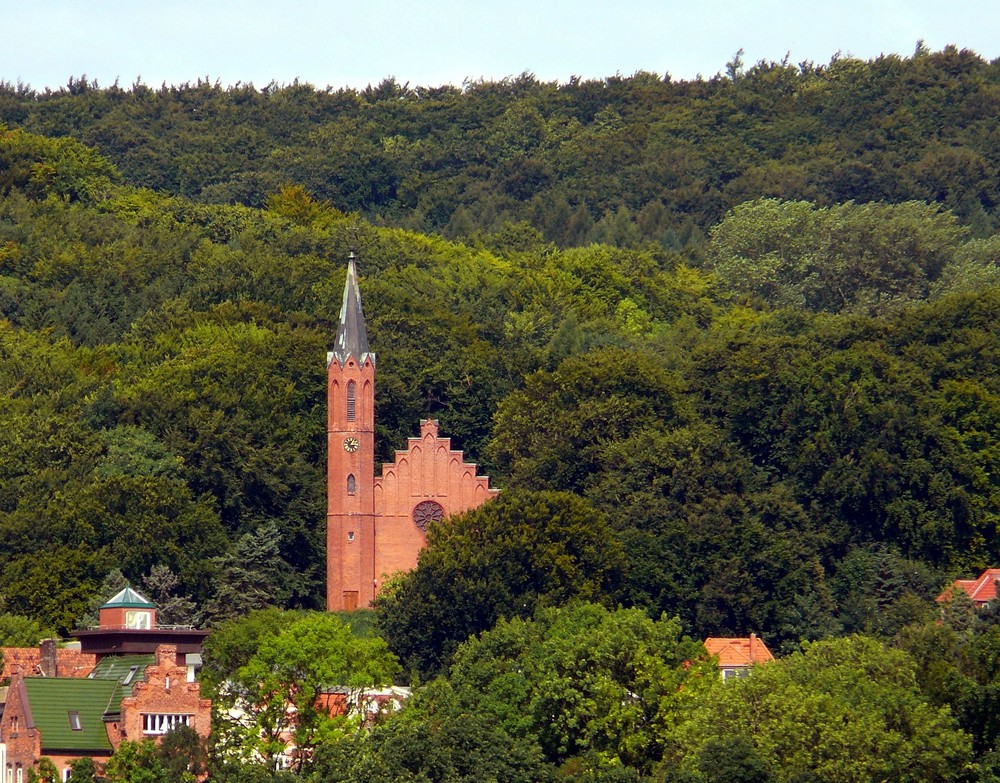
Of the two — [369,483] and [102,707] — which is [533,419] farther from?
[102,707]

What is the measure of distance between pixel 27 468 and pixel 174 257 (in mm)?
27262

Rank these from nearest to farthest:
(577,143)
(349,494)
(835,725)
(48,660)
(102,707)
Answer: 1. (835,725)
2. (102,707)
3. (48,660)
4. (349,494)
5. (577,143)

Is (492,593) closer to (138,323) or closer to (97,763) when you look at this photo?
(97,763)

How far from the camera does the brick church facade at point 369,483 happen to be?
10044 centimetres

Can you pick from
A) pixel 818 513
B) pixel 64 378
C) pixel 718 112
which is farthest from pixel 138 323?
pixel 718 112

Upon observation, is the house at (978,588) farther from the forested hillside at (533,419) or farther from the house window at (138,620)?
the house window at (138,620)

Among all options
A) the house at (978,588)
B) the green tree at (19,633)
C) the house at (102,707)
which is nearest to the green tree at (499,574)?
the house at (978,588)

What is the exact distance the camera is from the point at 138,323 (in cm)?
11612

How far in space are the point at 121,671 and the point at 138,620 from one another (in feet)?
12.2

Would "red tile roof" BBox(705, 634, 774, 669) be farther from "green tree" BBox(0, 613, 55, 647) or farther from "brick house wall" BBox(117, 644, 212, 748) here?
"green tree" BBox(0, 613, 55, 647)

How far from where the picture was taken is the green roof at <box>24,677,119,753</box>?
71250mm

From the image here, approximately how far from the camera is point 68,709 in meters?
72.2

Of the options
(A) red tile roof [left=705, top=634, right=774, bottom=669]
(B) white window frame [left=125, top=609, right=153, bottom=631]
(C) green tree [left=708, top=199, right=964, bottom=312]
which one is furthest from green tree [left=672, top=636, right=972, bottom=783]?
(C) green tree [left=708, top=199, right=964, bottom=312]

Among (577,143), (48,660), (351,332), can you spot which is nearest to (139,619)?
(48,660)
